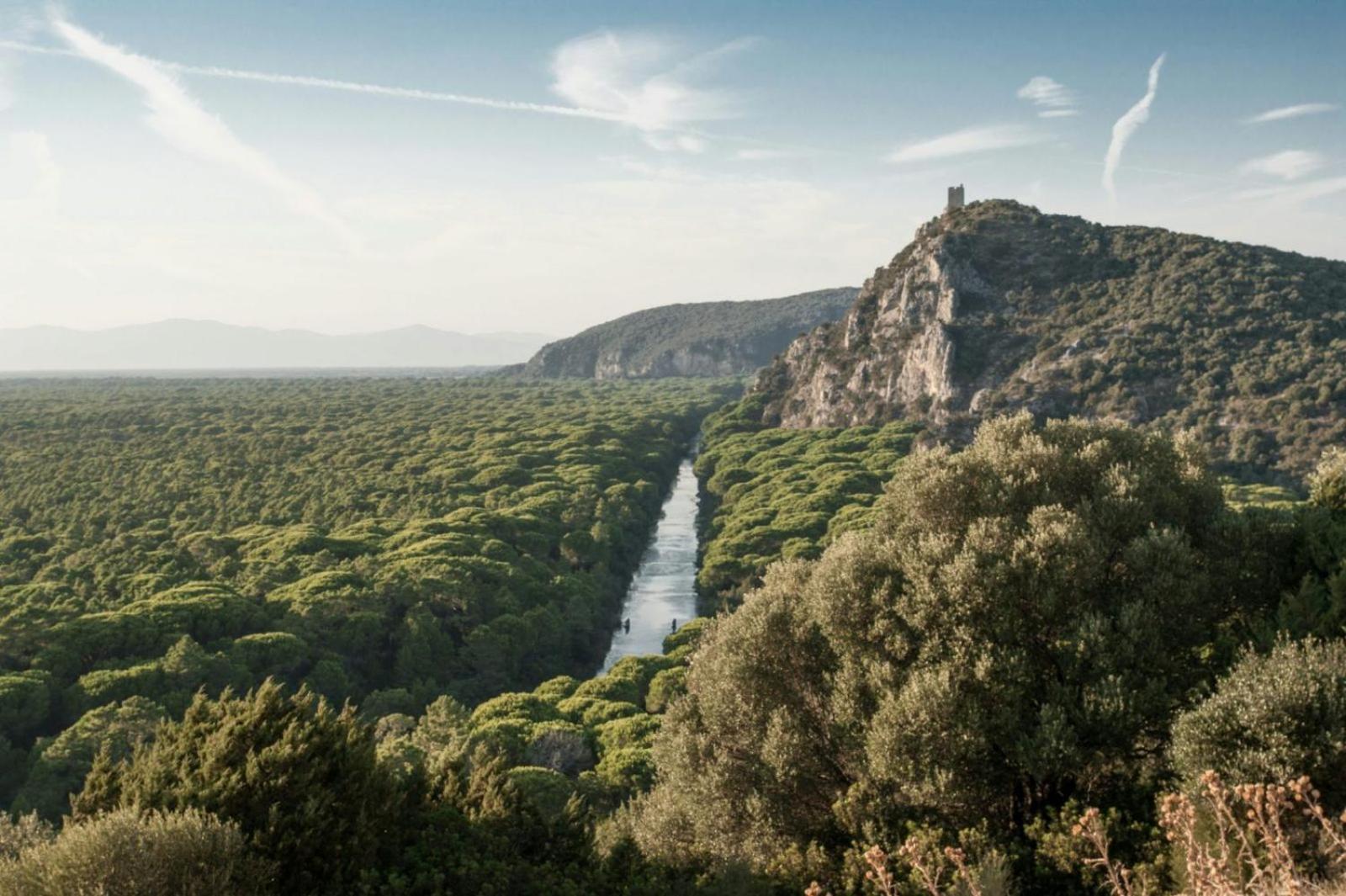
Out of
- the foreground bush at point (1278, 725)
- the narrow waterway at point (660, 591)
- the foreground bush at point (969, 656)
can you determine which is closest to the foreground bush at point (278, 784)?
the foreground bush at point (969, 656)

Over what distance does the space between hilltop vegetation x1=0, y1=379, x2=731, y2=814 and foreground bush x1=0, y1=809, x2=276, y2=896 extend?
45.8 feet

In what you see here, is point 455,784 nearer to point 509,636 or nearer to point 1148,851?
point 1148,851

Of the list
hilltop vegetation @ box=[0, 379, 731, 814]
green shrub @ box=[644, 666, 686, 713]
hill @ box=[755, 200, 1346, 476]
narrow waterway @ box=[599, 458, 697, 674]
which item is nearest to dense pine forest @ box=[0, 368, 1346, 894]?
green shrub @ box=[644, 666, 686, 713]

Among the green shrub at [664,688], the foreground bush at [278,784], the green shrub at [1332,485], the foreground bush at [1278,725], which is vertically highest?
the green shrub at [1332,485]

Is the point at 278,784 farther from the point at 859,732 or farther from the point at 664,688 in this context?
the point at 664,688

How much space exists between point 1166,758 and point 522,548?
176ft

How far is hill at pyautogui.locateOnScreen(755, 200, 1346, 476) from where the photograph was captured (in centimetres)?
9775

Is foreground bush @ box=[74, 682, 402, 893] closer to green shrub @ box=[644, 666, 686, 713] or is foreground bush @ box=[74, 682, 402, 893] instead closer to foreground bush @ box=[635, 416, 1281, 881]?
foreground bush @ box=[635, 416, 1281, 881]

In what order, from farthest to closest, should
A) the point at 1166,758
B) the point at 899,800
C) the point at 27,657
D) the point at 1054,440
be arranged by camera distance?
the point at 27,657 < the point at 1054,440 < the point at 899,800 < the point at 1166,758

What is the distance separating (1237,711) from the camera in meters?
15.7

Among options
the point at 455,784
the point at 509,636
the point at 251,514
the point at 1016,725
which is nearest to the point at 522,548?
the point at 509,636

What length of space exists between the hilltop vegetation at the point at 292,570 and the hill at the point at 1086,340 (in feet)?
159

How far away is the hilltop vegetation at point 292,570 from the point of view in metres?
39.9

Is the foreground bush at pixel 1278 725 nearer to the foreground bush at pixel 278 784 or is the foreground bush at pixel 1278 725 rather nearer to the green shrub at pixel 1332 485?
the green shrub at pixel 1332 485
